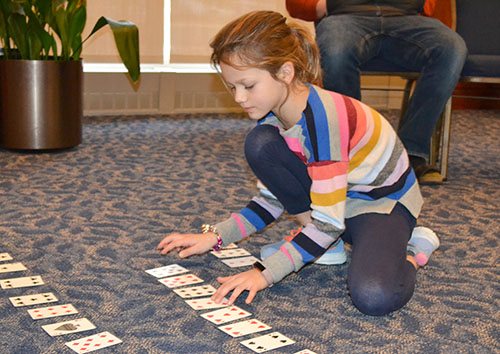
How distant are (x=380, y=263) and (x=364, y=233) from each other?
112mm

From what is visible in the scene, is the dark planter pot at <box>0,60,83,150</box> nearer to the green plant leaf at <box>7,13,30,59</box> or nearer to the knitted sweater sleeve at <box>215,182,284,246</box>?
the green plant leaf at <box>7,13,30,59</box>

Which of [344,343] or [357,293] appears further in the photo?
[357,293]

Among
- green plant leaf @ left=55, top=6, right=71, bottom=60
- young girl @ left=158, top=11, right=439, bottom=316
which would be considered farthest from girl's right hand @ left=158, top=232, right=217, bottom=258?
green plant leaf @ left=55, top=6, right=71, bottom=60

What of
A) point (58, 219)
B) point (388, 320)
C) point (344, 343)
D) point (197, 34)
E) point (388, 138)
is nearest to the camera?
point (344, 343)

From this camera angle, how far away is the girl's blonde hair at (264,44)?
4.43ft

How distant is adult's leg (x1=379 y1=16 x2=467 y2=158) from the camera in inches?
92.8

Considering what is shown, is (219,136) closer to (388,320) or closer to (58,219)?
(58,219)

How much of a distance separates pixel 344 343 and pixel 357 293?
0.15 m

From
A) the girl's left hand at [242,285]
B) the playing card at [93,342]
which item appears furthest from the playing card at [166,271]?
the playing card at [93,342]

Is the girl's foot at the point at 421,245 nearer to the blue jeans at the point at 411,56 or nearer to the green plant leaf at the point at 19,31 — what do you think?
the blue jeans at the point at 411,56

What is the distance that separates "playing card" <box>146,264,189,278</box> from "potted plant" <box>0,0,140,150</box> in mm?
1325

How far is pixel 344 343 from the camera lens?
1.23 metres

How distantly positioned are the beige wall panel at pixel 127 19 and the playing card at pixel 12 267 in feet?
8.04

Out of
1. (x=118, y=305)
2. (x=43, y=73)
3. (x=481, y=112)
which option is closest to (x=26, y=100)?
(x=43, y=73)
